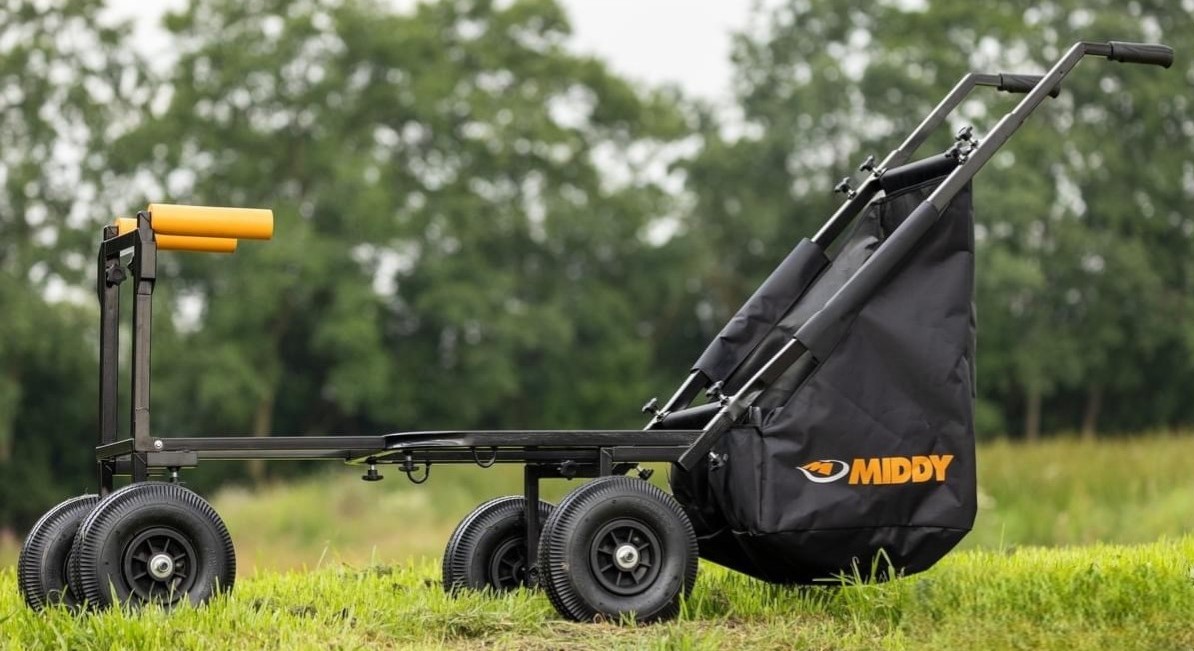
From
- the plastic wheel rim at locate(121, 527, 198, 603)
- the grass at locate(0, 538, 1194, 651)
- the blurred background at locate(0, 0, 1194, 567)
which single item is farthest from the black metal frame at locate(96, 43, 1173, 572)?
the blurred background at locate(0, 0, 1194, 567)

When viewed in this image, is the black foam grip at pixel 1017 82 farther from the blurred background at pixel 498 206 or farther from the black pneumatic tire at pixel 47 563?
the blurred background at pixel 498 206

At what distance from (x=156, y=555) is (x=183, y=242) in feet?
4.11

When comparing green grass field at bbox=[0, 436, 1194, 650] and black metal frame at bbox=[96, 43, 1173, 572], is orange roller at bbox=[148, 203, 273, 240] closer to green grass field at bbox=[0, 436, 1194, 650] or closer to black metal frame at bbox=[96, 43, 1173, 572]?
black metal frame at bbox=[96, 43, 1173, 572]

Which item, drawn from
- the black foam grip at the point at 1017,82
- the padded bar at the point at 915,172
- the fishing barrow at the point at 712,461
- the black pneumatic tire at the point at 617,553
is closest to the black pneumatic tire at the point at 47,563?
the fishing barrow at the point at 712,461

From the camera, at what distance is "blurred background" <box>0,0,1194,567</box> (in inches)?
1145

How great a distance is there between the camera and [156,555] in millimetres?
→ 4984

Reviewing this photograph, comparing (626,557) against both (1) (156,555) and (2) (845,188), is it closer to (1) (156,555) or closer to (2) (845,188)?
(1) (156,555)

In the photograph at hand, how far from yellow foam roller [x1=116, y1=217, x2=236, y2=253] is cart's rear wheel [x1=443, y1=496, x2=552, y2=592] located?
4.50ft

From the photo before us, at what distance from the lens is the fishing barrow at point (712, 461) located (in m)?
5.02

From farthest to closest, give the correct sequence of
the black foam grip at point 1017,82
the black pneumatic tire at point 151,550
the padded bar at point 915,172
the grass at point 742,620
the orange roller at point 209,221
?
the black foam grip at point 1017,82 < the padded bar at point 915,172 < the orange roller at point 209,221 < the black pneumatic tire at point 151,550 < the grass at point 742,620

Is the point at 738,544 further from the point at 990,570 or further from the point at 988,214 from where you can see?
the point at 988,214

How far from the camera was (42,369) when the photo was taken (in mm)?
30016

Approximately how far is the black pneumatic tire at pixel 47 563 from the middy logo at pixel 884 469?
244cm

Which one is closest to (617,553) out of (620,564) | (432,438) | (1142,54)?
(620,564)
